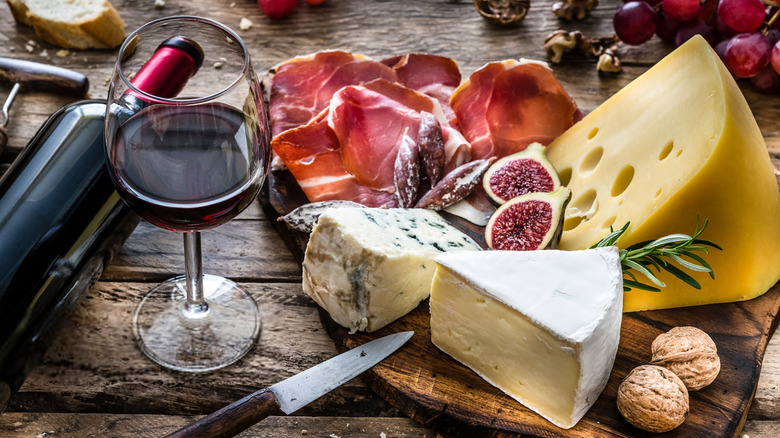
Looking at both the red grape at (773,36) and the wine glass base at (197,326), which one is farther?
the red grape at (773,36)

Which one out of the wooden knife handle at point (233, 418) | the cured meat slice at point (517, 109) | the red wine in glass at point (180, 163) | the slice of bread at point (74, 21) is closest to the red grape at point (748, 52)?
the cured meat slice at point (517, 109)

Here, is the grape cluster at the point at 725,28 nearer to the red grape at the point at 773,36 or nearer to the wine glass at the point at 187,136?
the red grape at the point at 773,36

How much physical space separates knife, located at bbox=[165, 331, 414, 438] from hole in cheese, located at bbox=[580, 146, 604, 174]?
61 cm

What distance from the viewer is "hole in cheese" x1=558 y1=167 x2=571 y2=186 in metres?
1.91

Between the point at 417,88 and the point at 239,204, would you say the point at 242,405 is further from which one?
the point at 417,88

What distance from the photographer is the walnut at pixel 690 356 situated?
151cm

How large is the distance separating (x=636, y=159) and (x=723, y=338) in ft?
1.40

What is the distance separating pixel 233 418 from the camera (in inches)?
52.7

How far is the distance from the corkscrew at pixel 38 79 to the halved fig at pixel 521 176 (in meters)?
1.12

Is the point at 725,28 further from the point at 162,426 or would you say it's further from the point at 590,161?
the point at 162,426

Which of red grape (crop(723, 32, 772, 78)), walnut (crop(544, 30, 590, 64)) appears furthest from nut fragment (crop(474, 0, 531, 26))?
red grape (crop(723, 32, 772, 78))

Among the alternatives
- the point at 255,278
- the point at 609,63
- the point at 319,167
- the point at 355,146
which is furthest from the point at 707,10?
the point at 255,278

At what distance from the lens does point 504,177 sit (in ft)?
6.22

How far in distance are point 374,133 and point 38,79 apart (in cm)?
93
